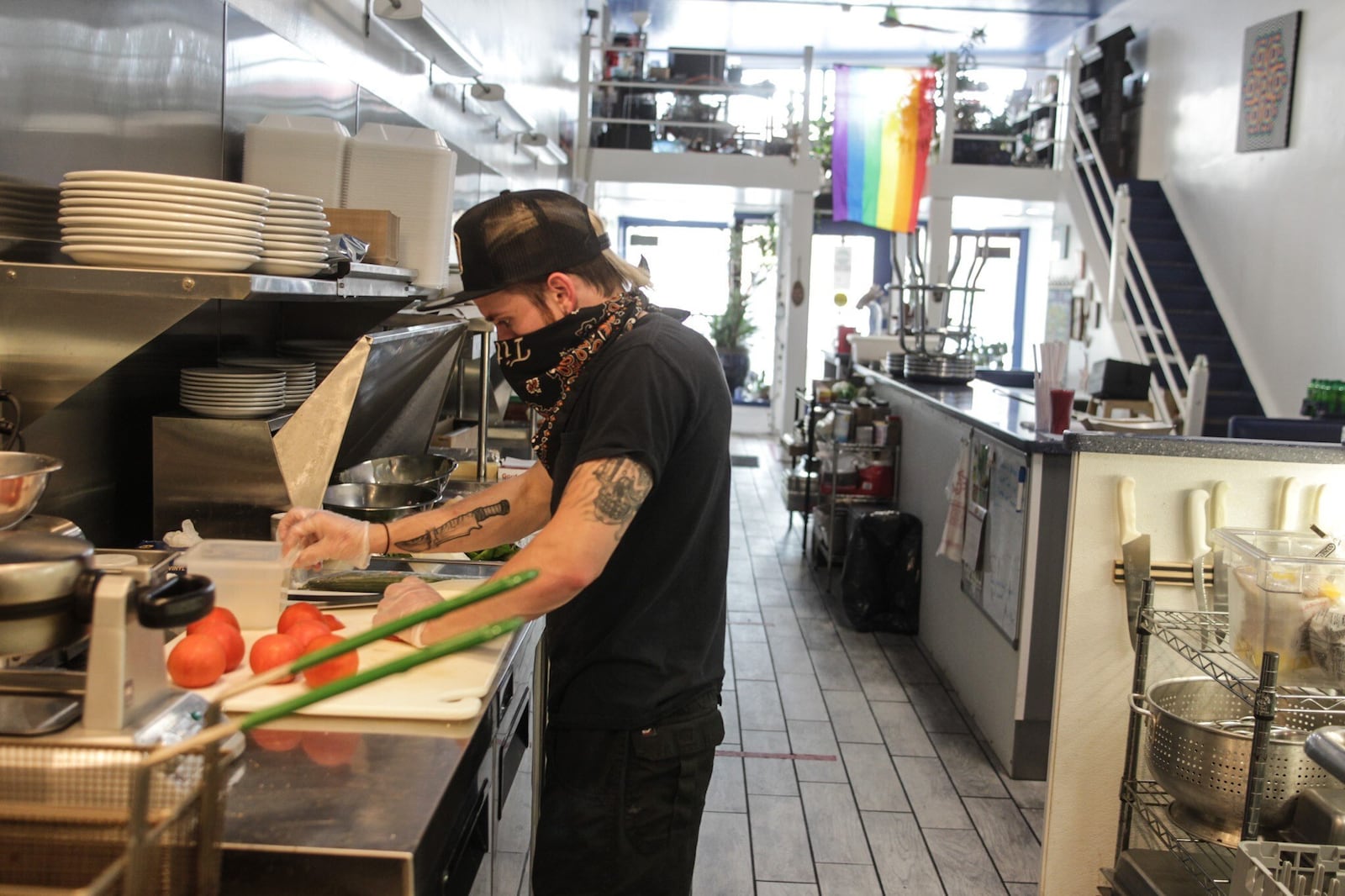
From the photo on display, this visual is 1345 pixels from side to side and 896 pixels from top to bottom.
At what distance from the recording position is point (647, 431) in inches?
65.1

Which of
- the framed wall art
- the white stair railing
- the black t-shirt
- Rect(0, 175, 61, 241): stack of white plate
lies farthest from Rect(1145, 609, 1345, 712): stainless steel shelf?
the framed wall art

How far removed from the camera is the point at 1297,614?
7.65ft

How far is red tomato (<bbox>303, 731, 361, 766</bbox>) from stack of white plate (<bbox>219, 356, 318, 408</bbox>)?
39.8 inches

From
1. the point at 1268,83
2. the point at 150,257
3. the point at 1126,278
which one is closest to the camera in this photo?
the point at 150,257

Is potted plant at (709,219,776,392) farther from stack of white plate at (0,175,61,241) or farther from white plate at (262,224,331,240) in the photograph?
stack of white plate at (0,175,61,241)

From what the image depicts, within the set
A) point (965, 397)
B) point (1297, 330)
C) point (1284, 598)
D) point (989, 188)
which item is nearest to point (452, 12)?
point (965, 397)

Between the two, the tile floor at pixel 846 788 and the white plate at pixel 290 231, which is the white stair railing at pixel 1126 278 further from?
the white plate at pixel 290 231

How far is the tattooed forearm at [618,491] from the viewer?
5.31ft

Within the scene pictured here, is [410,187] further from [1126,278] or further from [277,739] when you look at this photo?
[1126,278]

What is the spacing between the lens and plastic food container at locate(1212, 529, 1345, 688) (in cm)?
232

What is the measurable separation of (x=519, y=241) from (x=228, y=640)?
0.74 metres

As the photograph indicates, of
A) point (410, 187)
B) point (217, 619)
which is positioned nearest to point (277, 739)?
point (217, 619)

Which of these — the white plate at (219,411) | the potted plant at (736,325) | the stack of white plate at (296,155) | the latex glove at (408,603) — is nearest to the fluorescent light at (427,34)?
the stack of white plate at (296,155)

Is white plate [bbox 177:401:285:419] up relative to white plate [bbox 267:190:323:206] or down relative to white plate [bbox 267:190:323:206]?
down
